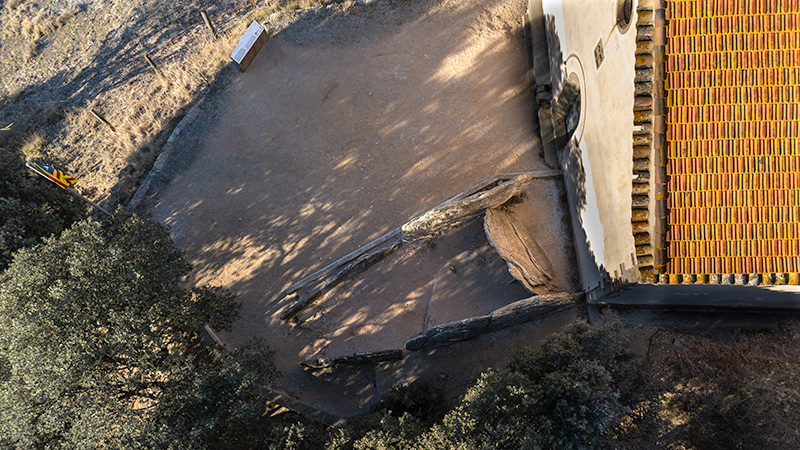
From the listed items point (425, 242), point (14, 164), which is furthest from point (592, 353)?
point (14, 164)

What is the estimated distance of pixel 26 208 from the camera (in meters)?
17.6

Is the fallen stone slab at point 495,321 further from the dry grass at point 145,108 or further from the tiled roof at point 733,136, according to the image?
the dry grass at point 145,108

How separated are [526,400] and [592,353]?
3.09 meters

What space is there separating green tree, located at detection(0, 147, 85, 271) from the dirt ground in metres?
3.57

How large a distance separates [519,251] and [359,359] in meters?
8.22

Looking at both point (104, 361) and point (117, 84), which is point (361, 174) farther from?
point (117, 84)

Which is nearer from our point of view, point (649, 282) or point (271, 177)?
point (649, 282)

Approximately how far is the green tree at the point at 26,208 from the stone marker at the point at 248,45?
10.2 m

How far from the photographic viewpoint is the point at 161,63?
22.6m

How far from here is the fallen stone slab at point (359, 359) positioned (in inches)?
701

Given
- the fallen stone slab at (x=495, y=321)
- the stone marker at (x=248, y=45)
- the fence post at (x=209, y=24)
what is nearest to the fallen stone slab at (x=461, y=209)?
the fallen stone slab at (x=495, y=321)

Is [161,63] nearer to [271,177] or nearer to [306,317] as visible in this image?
[271,177]

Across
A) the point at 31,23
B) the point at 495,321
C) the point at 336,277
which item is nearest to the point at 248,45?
the point at 336,277

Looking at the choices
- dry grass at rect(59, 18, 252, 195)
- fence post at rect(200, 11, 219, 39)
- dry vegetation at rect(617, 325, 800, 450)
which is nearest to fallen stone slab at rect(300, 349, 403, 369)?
dry vegetation at rect(617, 325, 800, 450)
